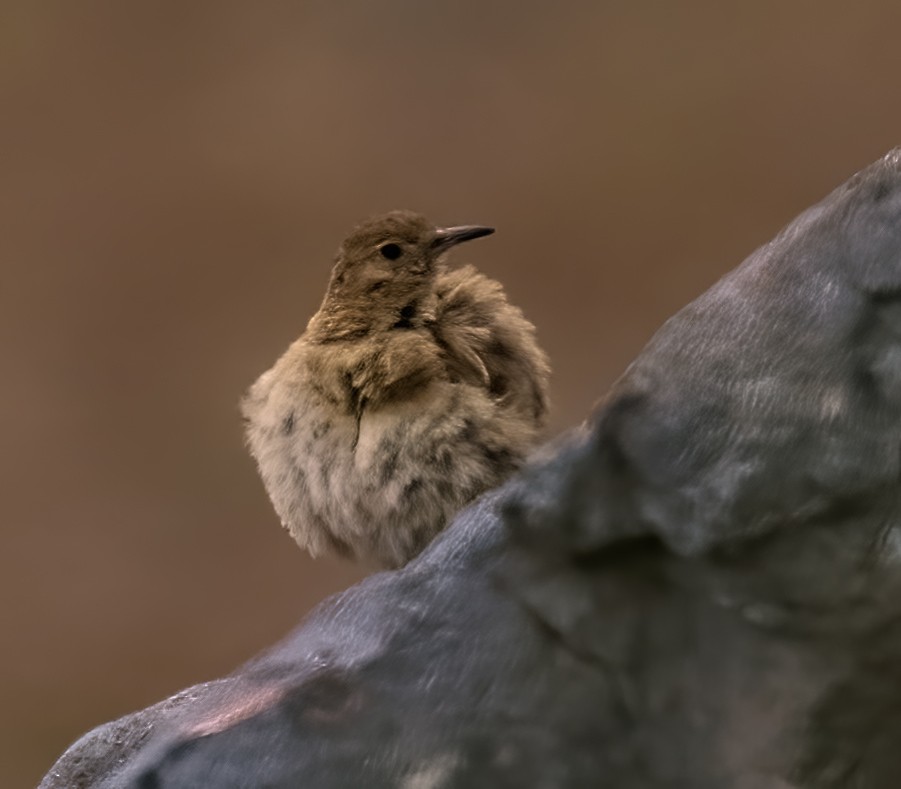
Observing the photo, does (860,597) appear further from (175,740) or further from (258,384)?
(258,384)

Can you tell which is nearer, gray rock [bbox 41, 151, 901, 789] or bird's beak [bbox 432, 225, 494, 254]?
gray rock [bbox 41, 151, 901, 789]

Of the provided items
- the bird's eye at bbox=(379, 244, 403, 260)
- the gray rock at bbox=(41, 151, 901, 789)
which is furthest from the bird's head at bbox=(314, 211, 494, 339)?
the gray rock at bbox=(41, 151, 901, 789)

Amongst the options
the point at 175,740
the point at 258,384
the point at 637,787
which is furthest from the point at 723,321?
the point at 258,384

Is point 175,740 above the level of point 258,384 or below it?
below

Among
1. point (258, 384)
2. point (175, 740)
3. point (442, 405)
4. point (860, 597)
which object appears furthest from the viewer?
point (258, 384)

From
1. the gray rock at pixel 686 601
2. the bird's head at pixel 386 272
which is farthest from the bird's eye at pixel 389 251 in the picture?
the gray rock at pixel 686 601

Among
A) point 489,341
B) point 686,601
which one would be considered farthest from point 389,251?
point 686,601

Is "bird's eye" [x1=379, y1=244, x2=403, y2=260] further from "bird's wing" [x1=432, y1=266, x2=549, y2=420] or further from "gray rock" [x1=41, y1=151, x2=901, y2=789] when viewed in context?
"gray rock" [x1=41, y1=151, x2=901, y2=789]
